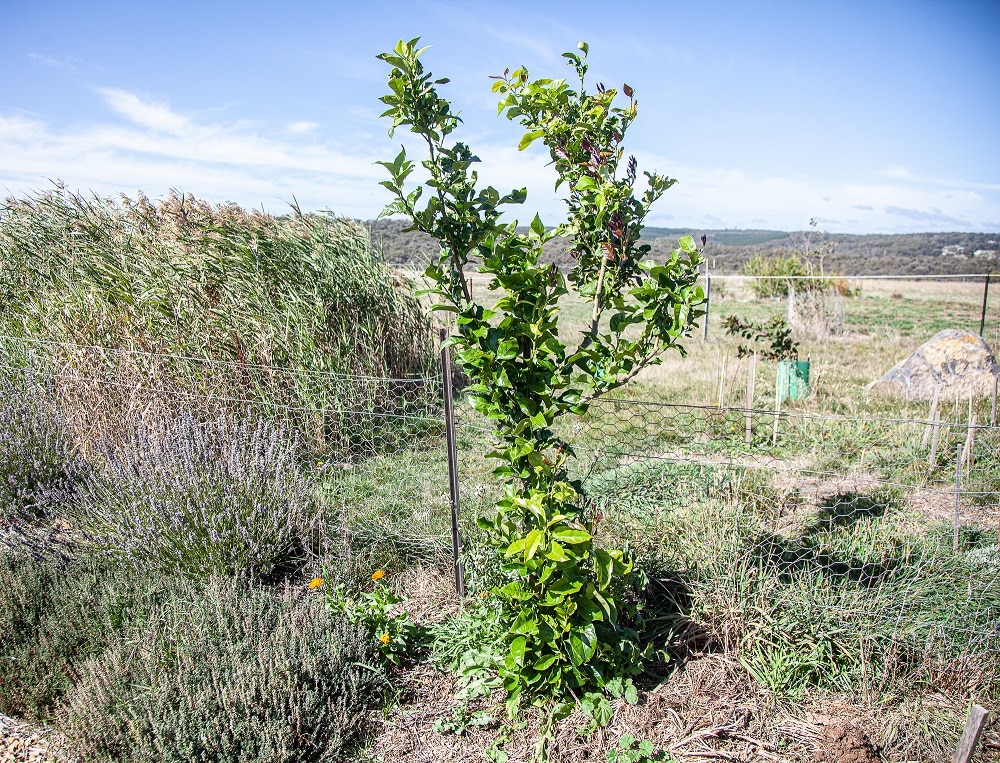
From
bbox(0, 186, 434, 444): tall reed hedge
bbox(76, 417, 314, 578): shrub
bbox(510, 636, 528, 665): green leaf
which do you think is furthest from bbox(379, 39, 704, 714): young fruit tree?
bbox(0, 186, 434, 444): tall reed hedge

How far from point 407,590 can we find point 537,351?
1748mm

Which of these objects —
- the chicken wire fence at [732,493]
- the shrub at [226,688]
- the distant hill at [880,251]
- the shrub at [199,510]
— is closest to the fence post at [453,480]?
the chicken wire fence at [732,493]

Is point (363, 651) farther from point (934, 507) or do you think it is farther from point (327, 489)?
point (934, 507)

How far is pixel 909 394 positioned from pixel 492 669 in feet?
20.8

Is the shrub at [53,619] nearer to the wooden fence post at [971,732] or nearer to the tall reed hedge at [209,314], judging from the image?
the tall reed hedge at [209,314]

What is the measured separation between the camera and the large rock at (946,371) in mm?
7182

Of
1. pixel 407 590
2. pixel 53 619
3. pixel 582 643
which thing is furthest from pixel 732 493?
pixel 53 619

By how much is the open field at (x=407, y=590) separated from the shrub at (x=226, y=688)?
1 cm

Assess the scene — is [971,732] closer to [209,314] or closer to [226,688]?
[226,688]

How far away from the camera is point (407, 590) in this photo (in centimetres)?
342

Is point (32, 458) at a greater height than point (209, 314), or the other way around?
point (209, 314)

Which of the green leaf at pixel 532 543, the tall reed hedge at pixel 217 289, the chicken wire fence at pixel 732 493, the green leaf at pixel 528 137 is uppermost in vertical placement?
the green leaf at pixel 528 137

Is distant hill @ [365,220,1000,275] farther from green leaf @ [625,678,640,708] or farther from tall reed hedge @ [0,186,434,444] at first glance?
green leaf @ [625,678,640,708]

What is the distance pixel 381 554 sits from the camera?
11.9 ft
